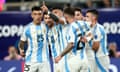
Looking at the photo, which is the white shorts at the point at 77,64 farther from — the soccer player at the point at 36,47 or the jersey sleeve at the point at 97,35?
the jersey sleeve at the point at 97,35

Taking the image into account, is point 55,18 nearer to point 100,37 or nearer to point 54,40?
point 54,40

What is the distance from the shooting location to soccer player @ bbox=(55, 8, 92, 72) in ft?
34.1

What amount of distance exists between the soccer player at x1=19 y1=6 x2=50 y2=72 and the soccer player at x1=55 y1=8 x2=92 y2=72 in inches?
62.6

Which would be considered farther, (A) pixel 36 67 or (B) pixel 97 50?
(B) pixel 97 50

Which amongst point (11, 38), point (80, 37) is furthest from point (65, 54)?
point (11, 38)

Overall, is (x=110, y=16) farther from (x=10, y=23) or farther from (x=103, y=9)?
(x=10, y=23)

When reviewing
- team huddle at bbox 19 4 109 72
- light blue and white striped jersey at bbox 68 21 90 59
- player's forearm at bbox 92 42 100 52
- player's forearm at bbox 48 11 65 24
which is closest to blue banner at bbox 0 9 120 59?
team huddle at bbox 19 4 109 72

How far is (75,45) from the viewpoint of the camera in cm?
1051

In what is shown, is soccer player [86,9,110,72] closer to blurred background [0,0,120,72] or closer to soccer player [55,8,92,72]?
soccer player [55,8,92,72]

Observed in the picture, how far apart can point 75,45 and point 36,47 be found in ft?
5.67

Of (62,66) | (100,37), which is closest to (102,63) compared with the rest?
(100,37)

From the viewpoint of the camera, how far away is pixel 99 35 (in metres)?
12.7

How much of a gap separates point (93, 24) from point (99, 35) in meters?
0.29

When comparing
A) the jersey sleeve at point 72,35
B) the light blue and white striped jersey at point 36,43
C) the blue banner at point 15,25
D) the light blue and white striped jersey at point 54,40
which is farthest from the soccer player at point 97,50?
the blue banner at point 15,25
